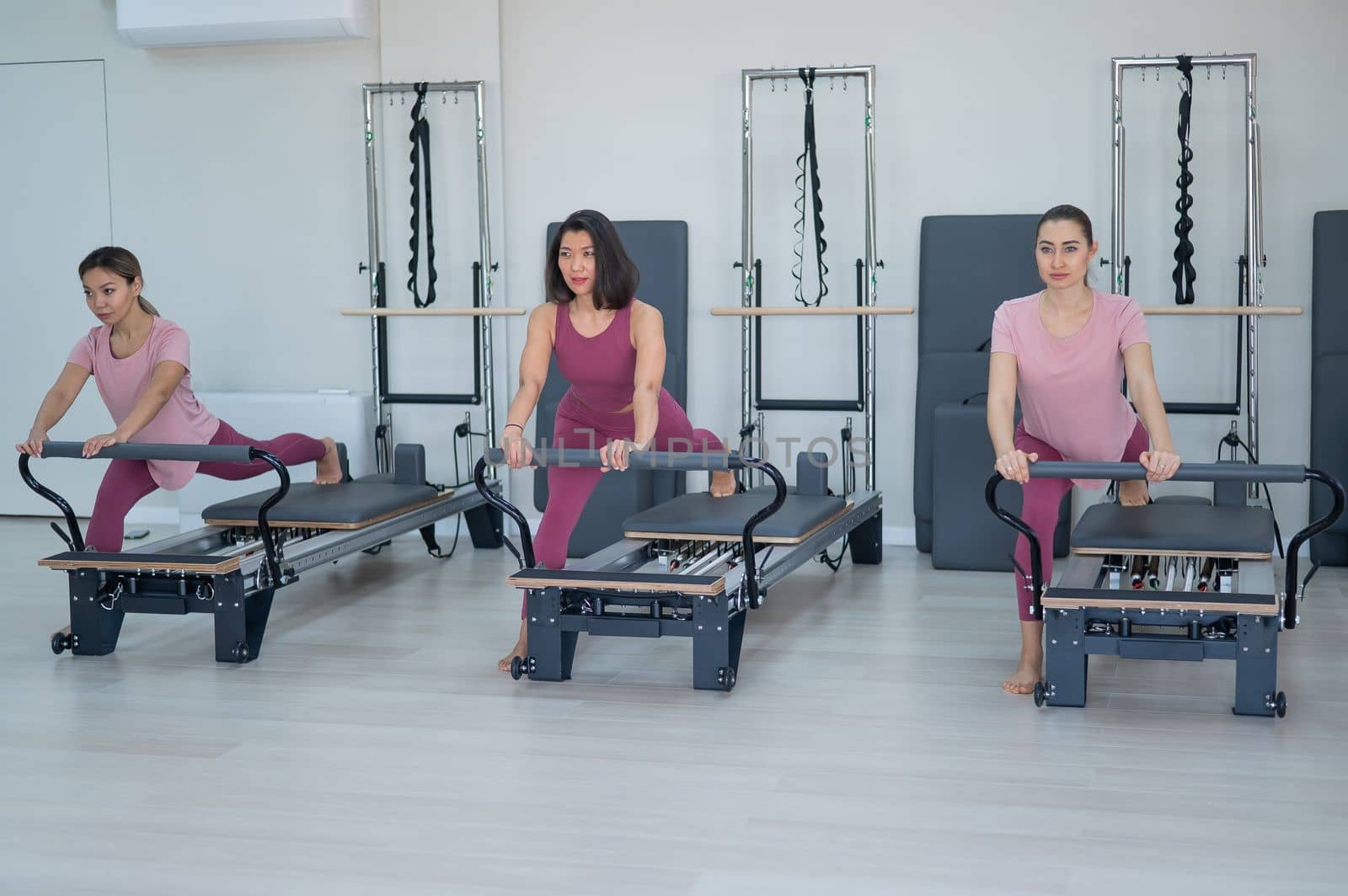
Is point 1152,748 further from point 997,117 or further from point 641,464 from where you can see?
point 997,117

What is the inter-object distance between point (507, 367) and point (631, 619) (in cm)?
276

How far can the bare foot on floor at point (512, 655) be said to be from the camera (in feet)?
11.8

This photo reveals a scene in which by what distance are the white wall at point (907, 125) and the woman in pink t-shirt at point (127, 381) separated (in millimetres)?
2127

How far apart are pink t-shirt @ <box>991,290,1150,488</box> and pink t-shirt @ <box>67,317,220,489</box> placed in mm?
2350

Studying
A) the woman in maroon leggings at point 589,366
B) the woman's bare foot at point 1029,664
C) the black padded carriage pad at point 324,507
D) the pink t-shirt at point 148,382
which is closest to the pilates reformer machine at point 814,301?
the black padded carriage pad at point 324,507

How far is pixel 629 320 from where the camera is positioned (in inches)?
138

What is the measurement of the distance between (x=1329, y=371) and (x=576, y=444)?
116 inches

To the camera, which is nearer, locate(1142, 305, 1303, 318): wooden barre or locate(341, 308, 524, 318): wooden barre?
locate(1142, 305, 1303, 318): wooden barre

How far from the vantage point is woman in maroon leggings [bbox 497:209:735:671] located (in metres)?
3.36

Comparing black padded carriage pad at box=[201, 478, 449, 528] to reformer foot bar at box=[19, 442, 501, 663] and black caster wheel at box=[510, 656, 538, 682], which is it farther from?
black caster wheel at box=[510, 656, 538, 682]

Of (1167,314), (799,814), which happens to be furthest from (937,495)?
(799,814)

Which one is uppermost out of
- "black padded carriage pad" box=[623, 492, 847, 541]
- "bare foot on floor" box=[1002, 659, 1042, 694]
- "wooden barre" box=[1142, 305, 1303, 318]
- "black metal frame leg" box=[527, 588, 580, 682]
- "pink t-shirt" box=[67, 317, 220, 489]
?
"wooden barre" box=[1142, 305, 1303, 318]

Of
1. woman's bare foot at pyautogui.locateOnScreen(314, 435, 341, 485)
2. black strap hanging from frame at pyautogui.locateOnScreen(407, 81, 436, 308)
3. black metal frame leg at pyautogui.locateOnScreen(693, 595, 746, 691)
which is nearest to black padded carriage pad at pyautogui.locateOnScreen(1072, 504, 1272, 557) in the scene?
black metal frame leg at pyautogui.locateOnScreen(693, 595, 746, 691)

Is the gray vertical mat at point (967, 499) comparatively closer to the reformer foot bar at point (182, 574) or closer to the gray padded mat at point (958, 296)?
the gray padded mat at point (958, 296)
